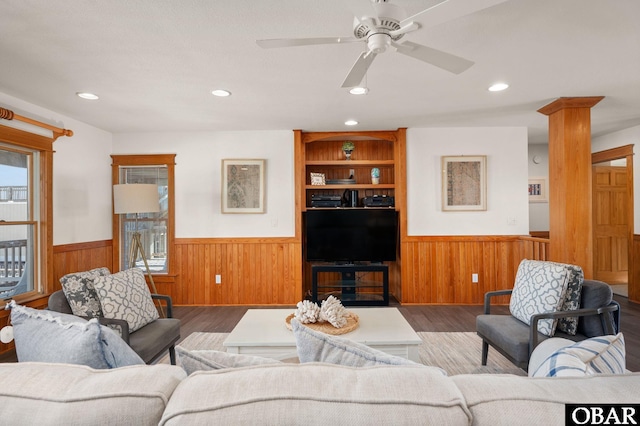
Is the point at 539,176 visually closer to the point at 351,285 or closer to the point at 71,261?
the point at 351,285

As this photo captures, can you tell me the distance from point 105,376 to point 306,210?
4.05 meters

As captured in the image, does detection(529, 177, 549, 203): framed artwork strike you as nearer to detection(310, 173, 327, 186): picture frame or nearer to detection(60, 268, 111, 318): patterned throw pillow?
detection(310, 173, 327, 186): picture frame

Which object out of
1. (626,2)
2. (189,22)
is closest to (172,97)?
(189,22)

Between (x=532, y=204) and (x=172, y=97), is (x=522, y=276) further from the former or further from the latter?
(x=532, y=204)

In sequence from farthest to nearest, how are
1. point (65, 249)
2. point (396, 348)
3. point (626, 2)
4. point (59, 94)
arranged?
point (65, 249) < point (59, 94) < point (396, 348) < point (626, 2)

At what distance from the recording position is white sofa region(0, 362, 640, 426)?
0.64 metres

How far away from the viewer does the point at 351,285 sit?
15.2ft

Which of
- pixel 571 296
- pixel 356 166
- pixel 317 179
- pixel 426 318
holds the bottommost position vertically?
pixel 426 318

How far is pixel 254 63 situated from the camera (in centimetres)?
261

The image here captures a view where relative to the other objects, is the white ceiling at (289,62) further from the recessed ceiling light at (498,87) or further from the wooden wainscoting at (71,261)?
the wooden wainscoting at (71,261)

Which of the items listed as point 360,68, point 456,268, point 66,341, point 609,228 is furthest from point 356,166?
point 66,341

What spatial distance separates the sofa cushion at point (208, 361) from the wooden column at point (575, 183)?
3.65 m

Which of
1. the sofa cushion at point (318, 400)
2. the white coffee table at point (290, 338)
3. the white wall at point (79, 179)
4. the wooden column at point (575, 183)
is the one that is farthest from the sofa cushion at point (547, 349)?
the white wall at point (79, 179)

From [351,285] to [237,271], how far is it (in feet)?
5.03
